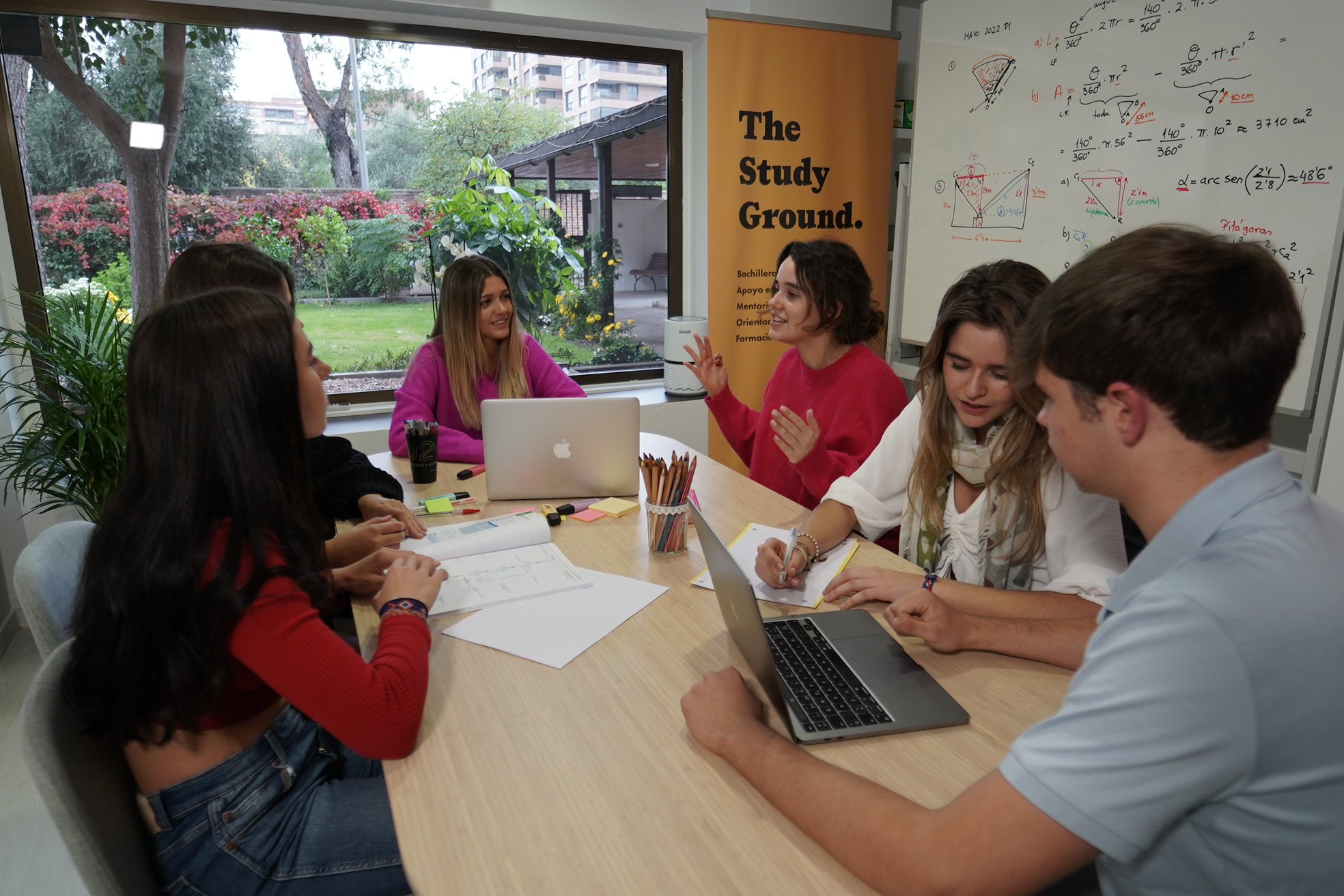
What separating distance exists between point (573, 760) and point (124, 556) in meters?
0.60

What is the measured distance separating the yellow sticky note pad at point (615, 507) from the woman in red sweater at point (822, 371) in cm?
52

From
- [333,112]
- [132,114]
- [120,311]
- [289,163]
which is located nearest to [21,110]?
[132,114]

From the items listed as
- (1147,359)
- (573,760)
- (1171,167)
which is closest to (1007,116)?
(1171,167)

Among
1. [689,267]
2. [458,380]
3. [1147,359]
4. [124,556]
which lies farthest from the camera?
[689,267]

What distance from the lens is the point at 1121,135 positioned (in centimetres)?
271

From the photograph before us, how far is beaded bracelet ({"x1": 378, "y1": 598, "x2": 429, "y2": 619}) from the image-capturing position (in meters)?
1.21

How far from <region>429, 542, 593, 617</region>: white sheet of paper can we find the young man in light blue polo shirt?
2.43ft

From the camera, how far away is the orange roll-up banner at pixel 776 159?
3.71 metres

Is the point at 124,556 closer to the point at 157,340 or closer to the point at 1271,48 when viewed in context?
the point at 157,340

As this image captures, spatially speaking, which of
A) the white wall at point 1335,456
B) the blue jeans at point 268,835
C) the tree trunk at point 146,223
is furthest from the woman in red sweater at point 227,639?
the tree trunk at point 146,223

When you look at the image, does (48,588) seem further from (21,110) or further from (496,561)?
(21,110)

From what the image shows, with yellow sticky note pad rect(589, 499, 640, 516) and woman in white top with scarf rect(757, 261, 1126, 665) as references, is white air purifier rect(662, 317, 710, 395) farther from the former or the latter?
woman in white top with scarf rect(757, 261, 1126, 665)

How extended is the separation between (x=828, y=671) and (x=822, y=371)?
1469mm

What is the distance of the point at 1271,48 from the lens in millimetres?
2291
